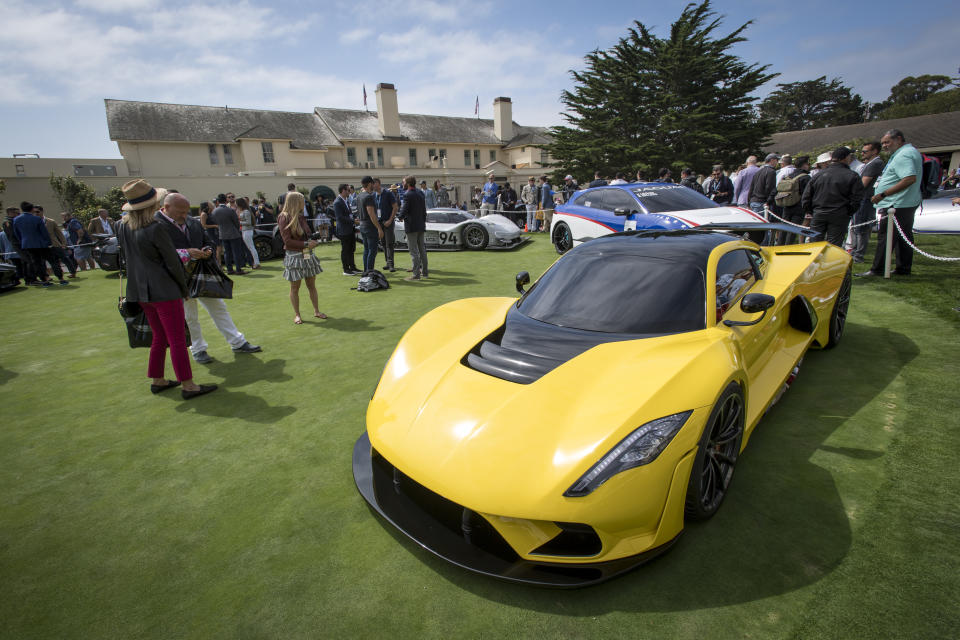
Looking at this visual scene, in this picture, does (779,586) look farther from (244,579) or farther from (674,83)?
(674,83)

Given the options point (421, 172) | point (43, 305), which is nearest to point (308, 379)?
point (43, 305)

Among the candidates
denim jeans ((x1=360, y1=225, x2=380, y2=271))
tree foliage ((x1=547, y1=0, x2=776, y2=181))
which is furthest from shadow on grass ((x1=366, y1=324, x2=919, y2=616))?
tree foliage ((x1=547, y1=0, x2=776, y2=181))

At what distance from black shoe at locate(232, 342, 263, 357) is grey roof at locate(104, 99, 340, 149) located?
36891 mm

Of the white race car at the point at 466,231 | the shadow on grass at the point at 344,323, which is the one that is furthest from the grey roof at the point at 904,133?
the shadow on grass at the point at 344,323

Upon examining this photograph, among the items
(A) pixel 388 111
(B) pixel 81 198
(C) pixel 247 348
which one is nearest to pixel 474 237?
(C) pixel 247 348

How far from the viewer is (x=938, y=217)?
953cm

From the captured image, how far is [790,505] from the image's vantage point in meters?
2.34

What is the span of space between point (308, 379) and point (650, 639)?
356cm

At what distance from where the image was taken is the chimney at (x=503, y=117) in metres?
46.0

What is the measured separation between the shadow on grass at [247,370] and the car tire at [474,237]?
8083 millimetres

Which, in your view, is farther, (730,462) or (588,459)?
(730,462)

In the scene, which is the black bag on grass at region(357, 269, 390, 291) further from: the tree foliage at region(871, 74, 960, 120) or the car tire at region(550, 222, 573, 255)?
the tree foliage at region(871, 74, 960, 120)

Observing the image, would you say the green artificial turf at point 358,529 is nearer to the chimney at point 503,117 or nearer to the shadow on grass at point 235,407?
the shadow on grass at point 235,407

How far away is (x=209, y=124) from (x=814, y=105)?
76.9 metres
